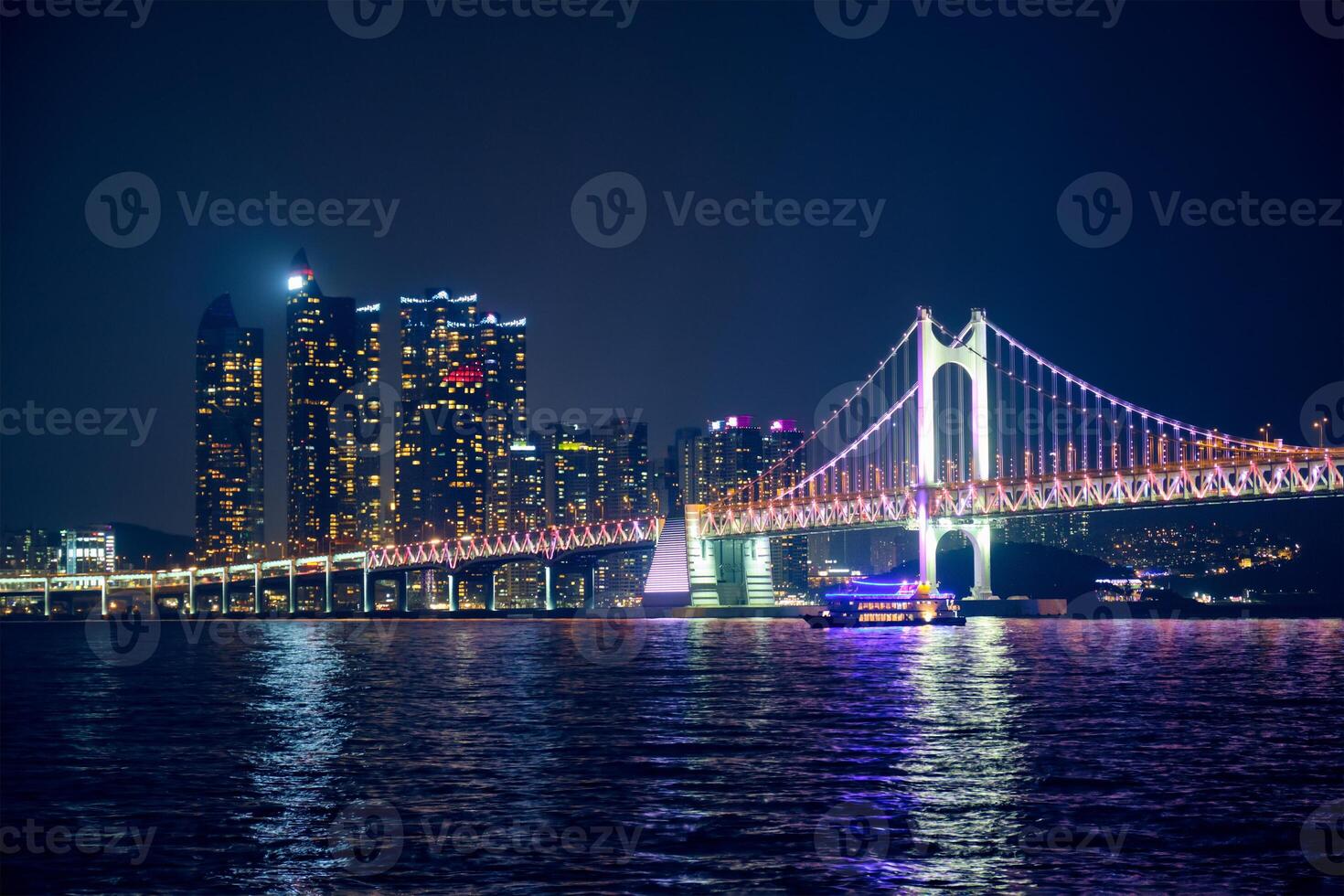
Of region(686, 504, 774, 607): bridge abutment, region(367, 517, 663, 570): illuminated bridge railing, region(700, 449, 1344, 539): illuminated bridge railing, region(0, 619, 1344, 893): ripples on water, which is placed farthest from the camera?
region(367, 517, 663, 570): illuminated bridge railing

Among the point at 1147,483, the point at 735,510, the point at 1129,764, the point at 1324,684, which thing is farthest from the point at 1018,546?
the point at 1129,764

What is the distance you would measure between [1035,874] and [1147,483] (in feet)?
274

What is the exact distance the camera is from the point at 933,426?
4515 inches

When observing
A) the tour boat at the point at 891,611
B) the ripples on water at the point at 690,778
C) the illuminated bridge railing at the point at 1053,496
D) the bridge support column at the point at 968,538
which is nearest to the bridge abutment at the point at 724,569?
the illuminated bridge railing at the point at 1053,496

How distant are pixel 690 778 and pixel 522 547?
449 feet

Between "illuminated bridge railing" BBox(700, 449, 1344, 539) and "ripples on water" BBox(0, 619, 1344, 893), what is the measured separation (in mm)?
35513

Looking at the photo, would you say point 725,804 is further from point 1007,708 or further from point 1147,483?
point 1147,483

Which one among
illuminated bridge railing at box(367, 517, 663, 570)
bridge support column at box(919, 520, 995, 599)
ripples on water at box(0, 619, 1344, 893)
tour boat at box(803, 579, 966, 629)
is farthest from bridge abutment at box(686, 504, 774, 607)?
ripples on water at box(0, 619, 1344, 893)

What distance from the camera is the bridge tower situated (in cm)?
11056

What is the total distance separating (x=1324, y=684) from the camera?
158 feet

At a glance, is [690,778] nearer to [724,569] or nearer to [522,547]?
[724,569]

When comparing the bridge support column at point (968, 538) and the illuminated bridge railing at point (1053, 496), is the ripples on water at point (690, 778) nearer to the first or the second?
the illuminated bridge railing at point (1053, 496)

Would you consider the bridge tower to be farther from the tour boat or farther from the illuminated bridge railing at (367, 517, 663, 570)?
the illuminated bridge railing at (367, 517, 663, 570)

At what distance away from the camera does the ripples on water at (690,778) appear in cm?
1989
